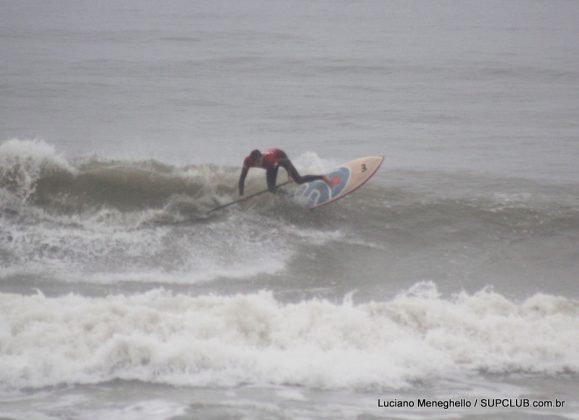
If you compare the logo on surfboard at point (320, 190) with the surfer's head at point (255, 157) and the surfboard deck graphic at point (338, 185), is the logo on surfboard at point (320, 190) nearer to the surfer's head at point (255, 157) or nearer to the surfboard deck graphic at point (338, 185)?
the surfboard deck graphic at point (338, 185)

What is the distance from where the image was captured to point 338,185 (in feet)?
39.8

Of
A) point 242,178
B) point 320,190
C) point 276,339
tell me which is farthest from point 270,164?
point 276,339

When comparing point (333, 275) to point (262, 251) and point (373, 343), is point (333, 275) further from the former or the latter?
point (373, 343)

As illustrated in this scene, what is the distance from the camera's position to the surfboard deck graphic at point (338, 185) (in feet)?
39.2

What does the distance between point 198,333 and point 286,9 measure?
55059mm

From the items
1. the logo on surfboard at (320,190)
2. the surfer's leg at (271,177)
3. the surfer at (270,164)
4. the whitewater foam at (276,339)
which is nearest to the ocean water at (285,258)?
the whitewater foam at (276,339)

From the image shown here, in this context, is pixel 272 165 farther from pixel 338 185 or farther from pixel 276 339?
pixel 276 339

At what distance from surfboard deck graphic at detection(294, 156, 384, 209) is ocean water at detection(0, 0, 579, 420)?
204 mm

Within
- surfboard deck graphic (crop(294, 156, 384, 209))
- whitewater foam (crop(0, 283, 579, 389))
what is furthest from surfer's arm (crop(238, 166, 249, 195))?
whitewater foam (crop(0, 283, 579, 389))

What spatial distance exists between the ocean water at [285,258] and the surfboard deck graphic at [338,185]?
0.67 ft

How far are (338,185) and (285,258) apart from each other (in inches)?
84.4

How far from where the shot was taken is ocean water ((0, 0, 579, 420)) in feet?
22.8

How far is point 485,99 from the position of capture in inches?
940

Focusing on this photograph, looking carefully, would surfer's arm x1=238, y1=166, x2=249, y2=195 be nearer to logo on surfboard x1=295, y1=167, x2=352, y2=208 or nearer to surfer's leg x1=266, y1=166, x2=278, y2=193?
surfer's leg x1=266, y1=166, x2=278, y2=193
